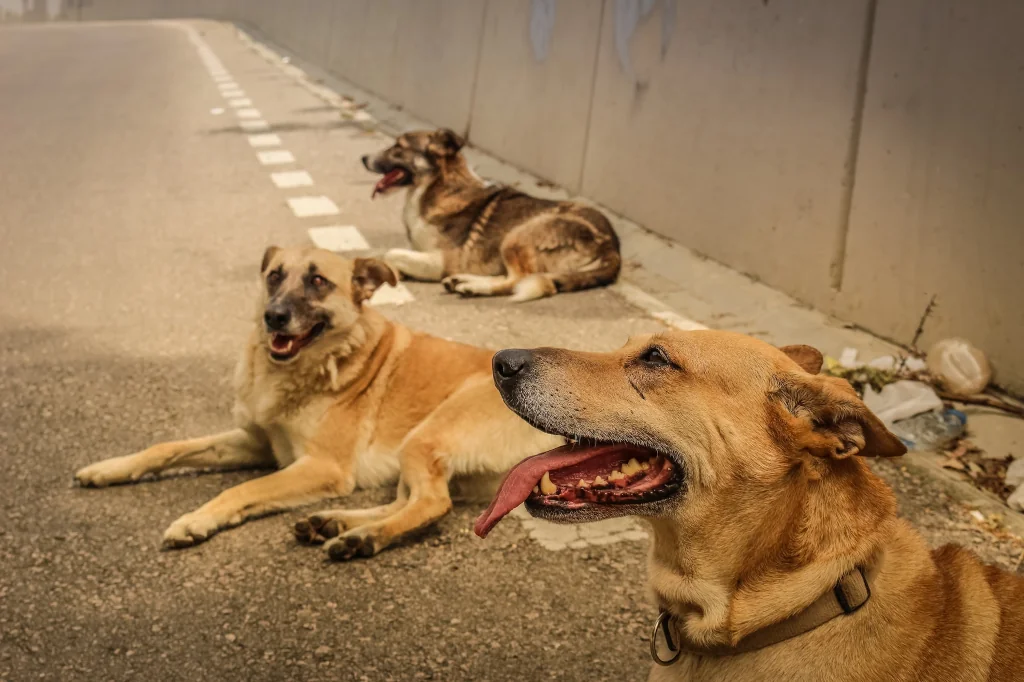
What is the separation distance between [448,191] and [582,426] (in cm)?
631

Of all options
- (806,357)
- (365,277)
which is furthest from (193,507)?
(806,357)

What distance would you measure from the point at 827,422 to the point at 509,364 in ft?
2.88

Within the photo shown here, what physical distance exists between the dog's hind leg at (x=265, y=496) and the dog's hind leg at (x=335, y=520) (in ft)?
0.62

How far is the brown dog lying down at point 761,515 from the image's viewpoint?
2.80 meters

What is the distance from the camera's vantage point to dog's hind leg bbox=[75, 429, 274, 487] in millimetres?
4895

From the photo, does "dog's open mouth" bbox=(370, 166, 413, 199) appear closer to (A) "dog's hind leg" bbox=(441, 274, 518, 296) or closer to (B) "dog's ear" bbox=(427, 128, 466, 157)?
(B) "dog's ear" bbox=(427, 128, 466, 157)

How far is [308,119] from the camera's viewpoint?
54.8 feet

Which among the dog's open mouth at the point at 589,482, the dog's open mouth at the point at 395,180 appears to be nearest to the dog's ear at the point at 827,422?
the dog's open mouth at the point at 589,482

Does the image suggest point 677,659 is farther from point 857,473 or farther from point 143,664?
point 143,664

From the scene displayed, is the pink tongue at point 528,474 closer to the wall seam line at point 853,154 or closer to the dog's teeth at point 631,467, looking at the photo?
the dog's teeth at point 631,467

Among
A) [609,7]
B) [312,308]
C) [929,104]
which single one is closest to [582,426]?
[312,308]

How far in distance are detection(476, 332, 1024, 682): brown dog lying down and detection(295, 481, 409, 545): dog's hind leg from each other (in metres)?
1.65

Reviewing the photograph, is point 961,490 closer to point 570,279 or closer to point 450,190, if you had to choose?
point 570,279

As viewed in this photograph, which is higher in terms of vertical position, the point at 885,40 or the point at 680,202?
the point at 885,40
